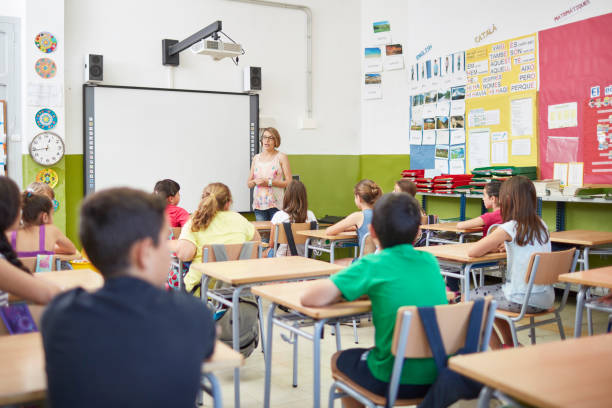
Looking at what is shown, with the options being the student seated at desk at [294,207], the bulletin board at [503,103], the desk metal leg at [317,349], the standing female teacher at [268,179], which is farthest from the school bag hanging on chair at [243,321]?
the bulletin board at [503,103]

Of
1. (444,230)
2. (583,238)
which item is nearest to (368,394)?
(583,238)

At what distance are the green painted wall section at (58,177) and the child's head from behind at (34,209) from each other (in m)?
2.57

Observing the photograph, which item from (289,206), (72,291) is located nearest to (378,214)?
(72,291)

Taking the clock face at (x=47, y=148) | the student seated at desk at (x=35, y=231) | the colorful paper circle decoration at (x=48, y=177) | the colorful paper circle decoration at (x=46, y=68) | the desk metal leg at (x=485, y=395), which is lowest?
the desk metal leg at (x=485, y=395)

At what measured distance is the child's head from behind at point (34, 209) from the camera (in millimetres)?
3326

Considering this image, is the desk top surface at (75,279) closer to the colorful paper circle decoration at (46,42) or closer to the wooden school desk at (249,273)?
the wooden school desk at (249,273)

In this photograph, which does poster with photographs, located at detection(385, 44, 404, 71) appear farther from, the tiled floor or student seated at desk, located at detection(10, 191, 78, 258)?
student seated at desk, located at detection(10, 191, 78, 258)

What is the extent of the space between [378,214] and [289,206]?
115 inches

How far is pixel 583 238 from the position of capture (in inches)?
181

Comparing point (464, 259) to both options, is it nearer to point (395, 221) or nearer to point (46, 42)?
point (395, 221)

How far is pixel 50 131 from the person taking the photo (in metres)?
5.85

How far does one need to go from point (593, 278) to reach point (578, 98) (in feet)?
10.7

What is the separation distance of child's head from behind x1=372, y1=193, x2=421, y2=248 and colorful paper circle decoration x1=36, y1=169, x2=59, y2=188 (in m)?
4.66

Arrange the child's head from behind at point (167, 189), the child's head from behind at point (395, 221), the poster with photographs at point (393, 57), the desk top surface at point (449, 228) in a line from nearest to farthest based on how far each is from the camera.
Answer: the child's head from behind at point (395, 221), the child's head from behind at point (167, 189), the desk top surface at point (449, 228), the poster with photographs at point (393, 57)
